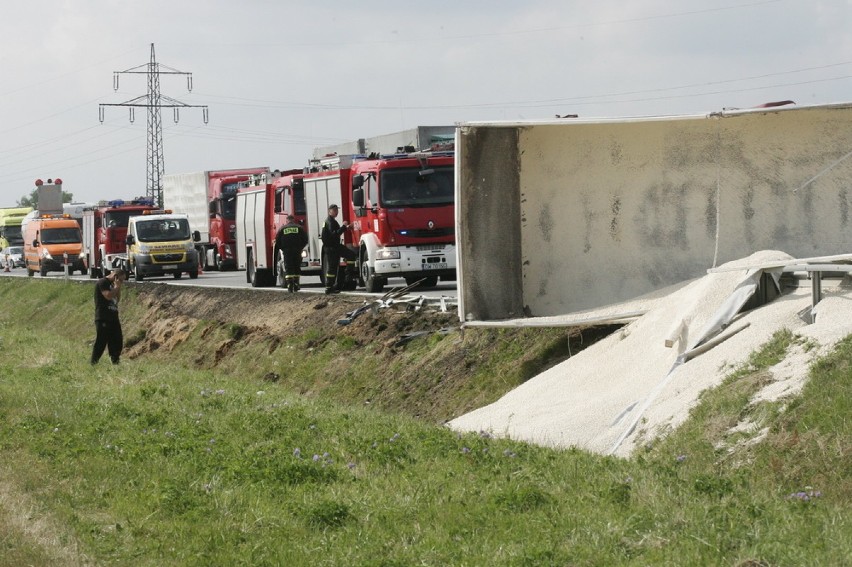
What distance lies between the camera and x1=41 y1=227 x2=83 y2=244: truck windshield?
5769cm

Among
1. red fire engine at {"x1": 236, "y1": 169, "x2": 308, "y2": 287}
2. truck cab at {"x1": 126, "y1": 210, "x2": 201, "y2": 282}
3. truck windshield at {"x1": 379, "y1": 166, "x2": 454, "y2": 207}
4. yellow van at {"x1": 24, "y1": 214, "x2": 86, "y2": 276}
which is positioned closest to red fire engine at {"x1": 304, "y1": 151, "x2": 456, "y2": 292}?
truck windshield at {"x1": 379, "y1": 166, "x2": 454, "y2": 207}

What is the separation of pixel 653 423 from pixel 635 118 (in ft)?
14.6

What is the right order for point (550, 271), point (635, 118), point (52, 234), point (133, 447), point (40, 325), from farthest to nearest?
1. point (52, 234)
2. point (40, 325)
3. point (550, 271)
4. point (635, 118)
5. point (133, 447)

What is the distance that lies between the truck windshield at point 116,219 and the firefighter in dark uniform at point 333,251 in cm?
2357

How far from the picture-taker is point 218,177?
2040 inches

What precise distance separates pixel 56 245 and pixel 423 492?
168 ft

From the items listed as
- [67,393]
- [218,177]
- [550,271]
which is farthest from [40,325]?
[550,271]

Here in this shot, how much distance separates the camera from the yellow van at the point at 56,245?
187 ft

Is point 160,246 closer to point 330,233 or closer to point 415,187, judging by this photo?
point 330,233

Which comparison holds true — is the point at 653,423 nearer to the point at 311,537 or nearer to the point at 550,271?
the point at 311,537

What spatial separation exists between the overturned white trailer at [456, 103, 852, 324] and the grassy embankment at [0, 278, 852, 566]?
3.76 meters

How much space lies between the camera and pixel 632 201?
50.1 feet

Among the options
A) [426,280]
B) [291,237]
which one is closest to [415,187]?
[426,280]

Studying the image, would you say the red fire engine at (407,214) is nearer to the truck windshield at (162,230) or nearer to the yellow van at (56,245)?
the truck windshield at (162,230)
